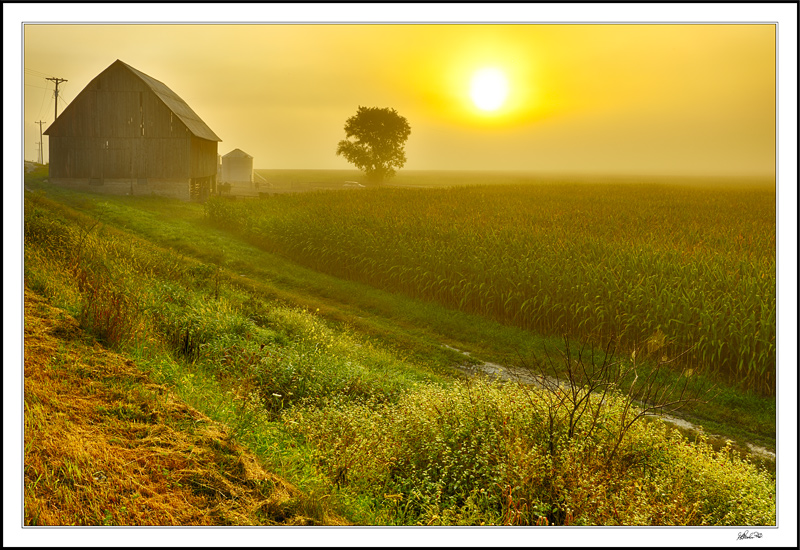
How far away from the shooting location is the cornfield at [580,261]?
12.2 m

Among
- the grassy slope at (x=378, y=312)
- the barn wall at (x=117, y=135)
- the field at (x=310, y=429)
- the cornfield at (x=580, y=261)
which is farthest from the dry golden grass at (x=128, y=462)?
the barn wall at (x=117, y=135)

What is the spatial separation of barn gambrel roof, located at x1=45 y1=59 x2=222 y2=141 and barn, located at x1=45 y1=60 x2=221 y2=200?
0.24 feet

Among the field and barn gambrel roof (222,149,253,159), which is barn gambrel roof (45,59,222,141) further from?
barn gambrel roof (222,149,253,159)

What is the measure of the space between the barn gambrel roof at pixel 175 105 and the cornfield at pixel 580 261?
22.0 ft

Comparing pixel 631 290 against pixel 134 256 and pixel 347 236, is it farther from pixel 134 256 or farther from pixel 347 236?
pixel 134 256

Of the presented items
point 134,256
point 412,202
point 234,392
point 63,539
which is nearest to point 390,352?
point 234,392

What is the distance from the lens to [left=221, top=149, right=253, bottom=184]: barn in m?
63.6

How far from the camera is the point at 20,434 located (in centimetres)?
525

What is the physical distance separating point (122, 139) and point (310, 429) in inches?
1030

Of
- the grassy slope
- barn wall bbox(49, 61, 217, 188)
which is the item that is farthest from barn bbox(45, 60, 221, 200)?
the grassy slope

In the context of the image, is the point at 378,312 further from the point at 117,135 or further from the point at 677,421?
the point at 117,135

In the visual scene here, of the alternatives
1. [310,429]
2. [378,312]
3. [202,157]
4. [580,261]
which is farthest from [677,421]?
[202,157]

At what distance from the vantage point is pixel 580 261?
608 inches

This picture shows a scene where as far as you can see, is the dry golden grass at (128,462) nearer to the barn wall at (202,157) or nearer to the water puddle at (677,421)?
the water puddle at (677,421)
